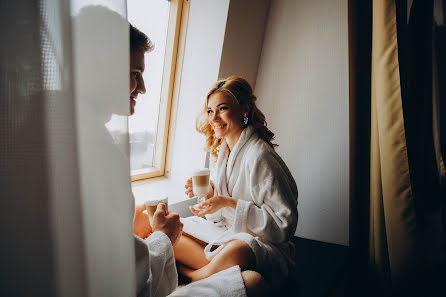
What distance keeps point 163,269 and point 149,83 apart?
4.46 feet

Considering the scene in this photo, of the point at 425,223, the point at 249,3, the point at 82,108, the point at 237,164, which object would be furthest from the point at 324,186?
the point at 82,108

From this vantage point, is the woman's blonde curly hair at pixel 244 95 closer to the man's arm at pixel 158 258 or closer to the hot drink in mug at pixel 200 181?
the hot drink in mug at pixel 200 181

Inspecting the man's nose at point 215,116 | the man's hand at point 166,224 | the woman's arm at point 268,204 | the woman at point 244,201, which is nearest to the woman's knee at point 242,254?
the woman at point 244,201

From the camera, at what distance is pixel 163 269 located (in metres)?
0.71

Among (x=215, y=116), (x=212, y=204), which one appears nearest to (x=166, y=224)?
(x=212, y=204)

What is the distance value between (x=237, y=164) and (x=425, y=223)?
41.4 inches

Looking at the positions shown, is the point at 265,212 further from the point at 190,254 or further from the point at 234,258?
the point at 190,254

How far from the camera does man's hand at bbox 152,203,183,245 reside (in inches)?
33.6

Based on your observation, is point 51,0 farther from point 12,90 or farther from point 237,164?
point 237,164

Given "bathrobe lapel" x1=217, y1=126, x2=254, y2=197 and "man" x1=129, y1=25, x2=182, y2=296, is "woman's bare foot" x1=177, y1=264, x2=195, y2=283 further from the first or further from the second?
"bathrobe lapel" x1=217, y1=126, x2=254, y2=197

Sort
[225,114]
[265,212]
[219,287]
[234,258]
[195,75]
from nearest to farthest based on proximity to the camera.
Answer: [219,287] < [234,258] < [265,212] < [225,114] < [195,75]

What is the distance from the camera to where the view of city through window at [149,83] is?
157cm

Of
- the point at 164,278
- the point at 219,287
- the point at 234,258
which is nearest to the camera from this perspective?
the point at 219,287

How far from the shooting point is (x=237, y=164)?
128 cm
